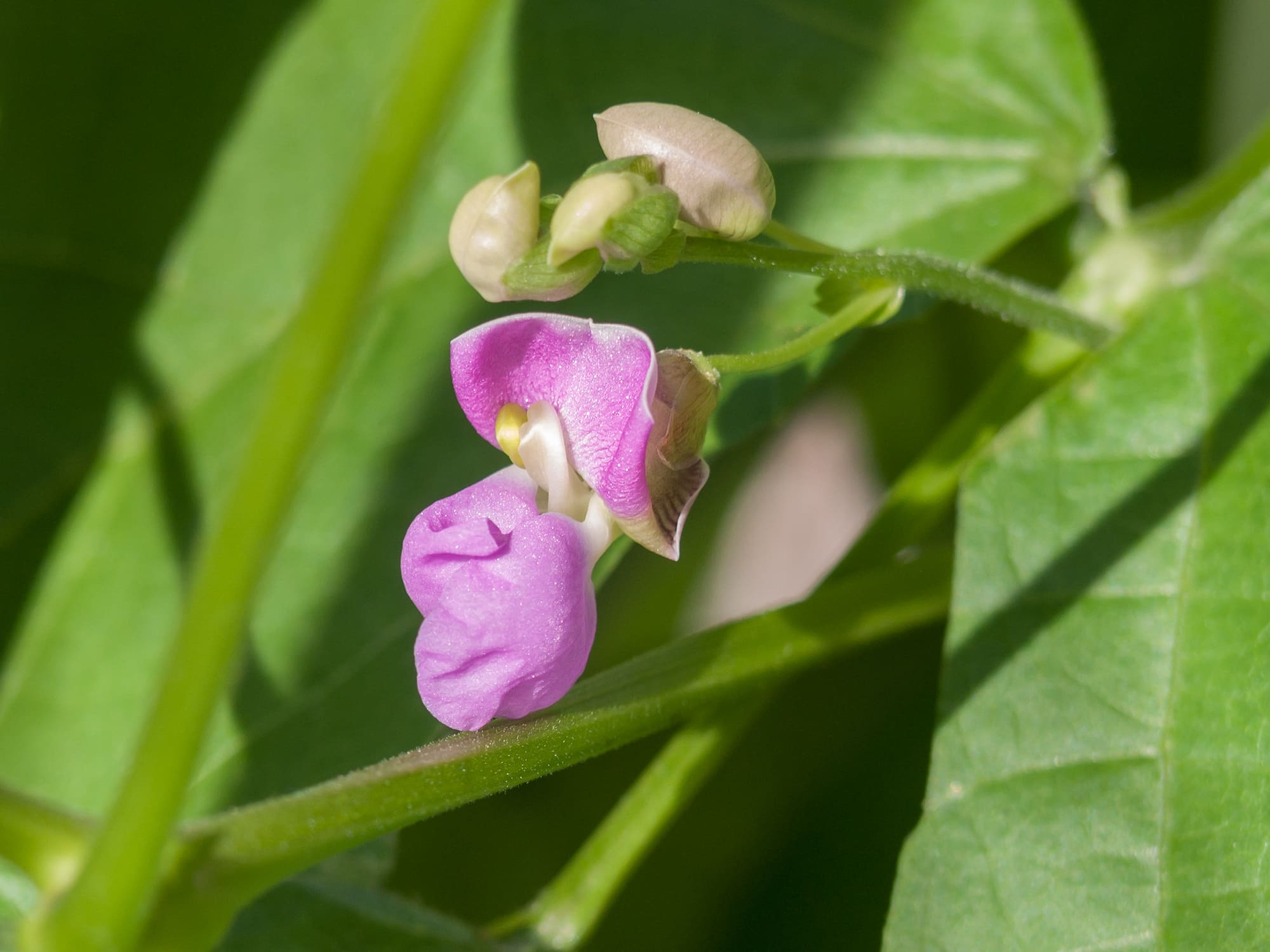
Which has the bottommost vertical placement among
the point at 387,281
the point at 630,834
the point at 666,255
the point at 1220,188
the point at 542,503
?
the point at 630,834

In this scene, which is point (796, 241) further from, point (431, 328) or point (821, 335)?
point (431, 328)

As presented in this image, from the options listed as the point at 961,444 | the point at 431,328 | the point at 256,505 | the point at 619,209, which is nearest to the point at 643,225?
the point at 619,209

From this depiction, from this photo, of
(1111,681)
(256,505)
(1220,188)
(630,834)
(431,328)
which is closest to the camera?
(256,505)

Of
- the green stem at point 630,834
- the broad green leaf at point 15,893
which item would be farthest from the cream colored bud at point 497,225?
the broad green leaf at point 15,893

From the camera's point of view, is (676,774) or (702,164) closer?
(702,164)

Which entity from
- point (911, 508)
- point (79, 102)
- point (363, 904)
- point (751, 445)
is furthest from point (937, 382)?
point (79, 102)

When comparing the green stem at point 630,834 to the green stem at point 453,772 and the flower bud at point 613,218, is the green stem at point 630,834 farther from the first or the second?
the flower bud at point 613,218

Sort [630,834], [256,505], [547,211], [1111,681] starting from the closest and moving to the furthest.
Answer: [256,505], [547,211], [1111,681], [630,834]

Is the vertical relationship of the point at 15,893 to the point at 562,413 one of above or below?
below
